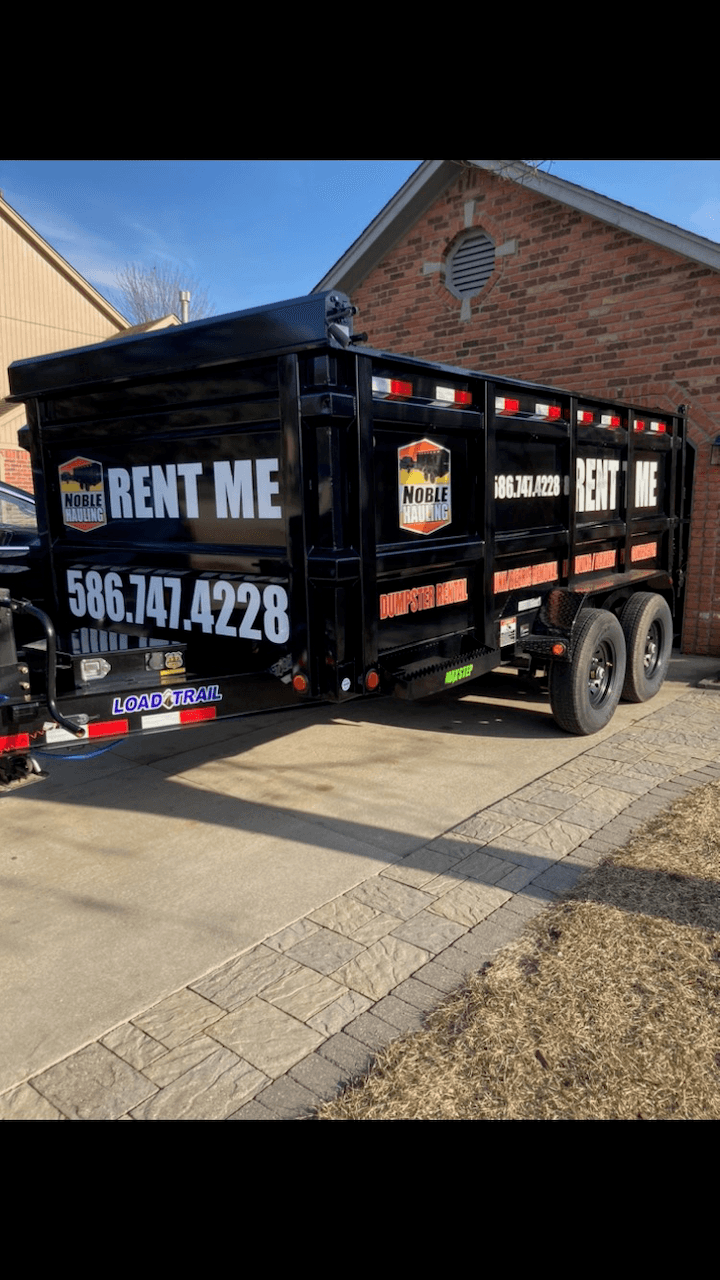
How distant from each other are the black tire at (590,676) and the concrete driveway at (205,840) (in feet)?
0.58

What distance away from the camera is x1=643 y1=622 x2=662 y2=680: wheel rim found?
23.7 ft

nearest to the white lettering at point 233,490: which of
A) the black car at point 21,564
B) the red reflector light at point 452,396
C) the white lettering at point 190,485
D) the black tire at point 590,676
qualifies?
the white lettering at point 190,485

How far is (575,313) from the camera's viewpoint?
30.4 feet

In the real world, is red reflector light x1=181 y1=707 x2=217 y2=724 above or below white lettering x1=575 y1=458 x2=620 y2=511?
below

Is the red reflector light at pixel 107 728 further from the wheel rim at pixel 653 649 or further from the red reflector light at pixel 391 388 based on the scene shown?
the wheel rim at pixel 653 649

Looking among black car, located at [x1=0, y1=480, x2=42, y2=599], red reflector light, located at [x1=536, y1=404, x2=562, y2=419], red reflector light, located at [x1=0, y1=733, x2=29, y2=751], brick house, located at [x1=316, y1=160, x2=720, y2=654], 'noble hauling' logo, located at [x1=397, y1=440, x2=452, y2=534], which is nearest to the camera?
red reflector light, located at [x1=0, y1=733, x2=29, y2=751]

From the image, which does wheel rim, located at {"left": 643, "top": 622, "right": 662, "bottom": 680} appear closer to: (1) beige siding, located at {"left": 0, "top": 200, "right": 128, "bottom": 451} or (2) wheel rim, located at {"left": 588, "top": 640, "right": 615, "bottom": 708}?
(2) wheel rim, located at {"left": 588, "top": 640, "right": 615, "bottom": 708}

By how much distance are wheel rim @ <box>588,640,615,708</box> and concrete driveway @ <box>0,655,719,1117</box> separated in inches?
10.5

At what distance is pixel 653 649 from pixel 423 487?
376 cm

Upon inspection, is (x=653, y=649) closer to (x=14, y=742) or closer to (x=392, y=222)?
(x=14, y=742)

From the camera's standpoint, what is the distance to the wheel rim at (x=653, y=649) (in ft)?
23.7

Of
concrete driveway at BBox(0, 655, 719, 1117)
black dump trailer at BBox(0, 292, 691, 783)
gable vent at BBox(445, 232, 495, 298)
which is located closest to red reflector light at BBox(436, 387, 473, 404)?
black dump trailer at BBox(0, 292, 691, 783)
